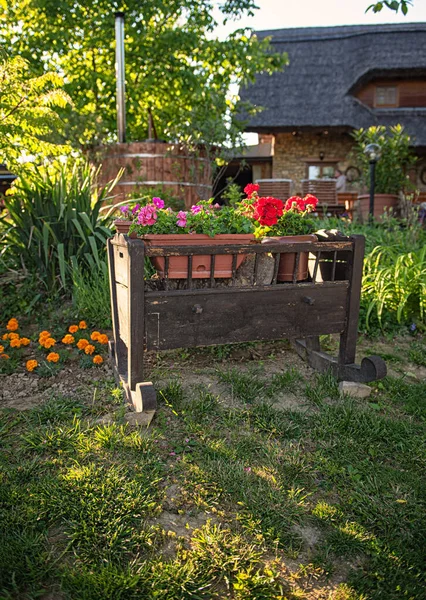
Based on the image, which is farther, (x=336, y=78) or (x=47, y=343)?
(x=336, y=78)

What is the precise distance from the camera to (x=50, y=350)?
3357 millimetres

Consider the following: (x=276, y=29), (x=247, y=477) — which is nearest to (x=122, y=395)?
(x=247, y=477)

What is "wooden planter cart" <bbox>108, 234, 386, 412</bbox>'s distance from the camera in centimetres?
247

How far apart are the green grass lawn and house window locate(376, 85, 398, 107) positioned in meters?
15.8

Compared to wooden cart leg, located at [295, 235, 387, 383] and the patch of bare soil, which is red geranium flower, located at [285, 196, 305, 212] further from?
the patch of bare soil

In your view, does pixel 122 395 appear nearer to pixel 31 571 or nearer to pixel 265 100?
pixel 31 571

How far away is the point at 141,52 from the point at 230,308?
26.9 ft

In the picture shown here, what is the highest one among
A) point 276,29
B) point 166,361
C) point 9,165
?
point 276,29

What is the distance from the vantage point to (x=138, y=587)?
4.95 ft

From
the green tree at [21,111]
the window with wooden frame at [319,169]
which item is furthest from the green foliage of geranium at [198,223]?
the window with wooden frame at [319,169]

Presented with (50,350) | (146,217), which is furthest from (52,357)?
(146,217)

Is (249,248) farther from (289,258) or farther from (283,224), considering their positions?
(283,224)

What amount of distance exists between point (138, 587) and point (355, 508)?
34.3 inches

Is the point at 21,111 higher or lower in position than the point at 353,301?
higher
